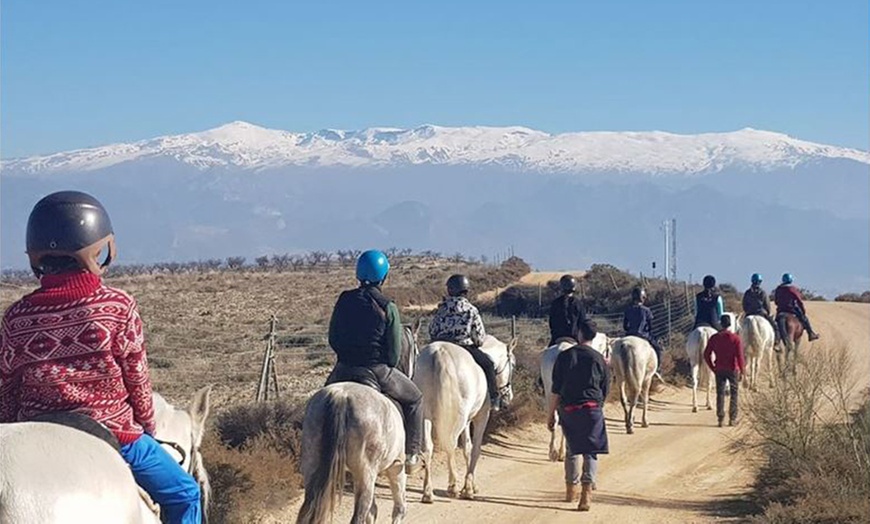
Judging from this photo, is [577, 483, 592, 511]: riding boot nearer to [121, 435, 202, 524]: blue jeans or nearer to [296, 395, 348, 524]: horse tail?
[296, 395, 348, 524]: horse tail

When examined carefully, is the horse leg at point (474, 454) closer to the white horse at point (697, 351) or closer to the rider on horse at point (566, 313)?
the rider on horse at point (566, 313)

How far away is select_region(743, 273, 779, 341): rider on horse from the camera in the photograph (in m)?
23.7

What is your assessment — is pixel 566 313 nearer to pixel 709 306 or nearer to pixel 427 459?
pixel 427 459

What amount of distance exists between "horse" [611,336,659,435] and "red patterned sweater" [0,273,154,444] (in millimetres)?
13682

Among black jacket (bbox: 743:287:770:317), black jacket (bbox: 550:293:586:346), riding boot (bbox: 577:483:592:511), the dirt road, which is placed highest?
black jacket (bbox: 550:293:586:346)

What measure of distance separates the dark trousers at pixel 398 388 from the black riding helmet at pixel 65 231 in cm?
467

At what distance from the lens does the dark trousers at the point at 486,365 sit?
12.7 m

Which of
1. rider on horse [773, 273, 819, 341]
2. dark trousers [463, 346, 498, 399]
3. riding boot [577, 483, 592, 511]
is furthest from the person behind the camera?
rider on horse [773, 273, 819, 341]

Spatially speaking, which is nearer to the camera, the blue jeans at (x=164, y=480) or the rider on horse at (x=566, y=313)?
the blue jeans at (x=164, y=480)

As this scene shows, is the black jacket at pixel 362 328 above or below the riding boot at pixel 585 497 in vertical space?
above

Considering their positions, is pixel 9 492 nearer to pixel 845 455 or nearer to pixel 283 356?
pixel 845 455

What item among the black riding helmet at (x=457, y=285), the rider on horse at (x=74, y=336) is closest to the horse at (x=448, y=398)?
the black riding helmet at (x=457, y=285)

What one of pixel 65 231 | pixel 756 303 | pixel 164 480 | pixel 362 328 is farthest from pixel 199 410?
pixel 756 303

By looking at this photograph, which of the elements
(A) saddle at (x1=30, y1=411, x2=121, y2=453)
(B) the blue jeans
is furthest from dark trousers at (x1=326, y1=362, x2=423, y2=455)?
(A) saddle at (x1=30, y1=411, x2=121, y2=453)
